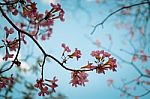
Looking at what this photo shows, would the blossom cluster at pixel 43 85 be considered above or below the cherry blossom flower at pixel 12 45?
below

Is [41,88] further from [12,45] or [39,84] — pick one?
[12,45]

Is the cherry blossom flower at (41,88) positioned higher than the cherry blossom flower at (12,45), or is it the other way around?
the cherry blossom flower at (12,45)

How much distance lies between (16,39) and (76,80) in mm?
892

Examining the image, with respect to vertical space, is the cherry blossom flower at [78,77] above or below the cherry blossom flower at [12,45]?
below

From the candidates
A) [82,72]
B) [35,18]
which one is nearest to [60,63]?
[82,72]

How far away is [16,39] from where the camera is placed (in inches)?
130

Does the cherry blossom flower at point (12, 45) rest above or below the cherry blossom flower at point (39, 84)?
above

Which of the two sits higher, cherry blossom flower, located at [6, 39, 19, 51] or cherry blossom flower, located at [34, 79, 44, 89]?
cherry blossom flower, located at [6, 39, 19, 51]

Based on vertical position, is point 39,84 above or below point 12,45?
below

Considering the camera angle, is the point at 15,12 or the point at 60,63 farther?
the point at 15,12

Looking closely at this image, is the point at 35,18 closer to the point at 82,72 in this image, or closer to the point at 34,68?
the point at 82,72

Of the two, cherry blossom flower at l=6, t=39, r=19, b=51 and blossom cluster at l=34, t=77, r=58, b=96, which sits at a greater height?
cherry blossom flower at l=6, t=39, r=19, b=51

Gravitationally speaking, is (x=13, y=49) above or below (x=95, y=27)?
below

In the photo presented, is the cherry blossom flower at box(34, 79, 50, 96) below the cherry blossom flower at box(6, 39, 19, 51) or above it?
below
